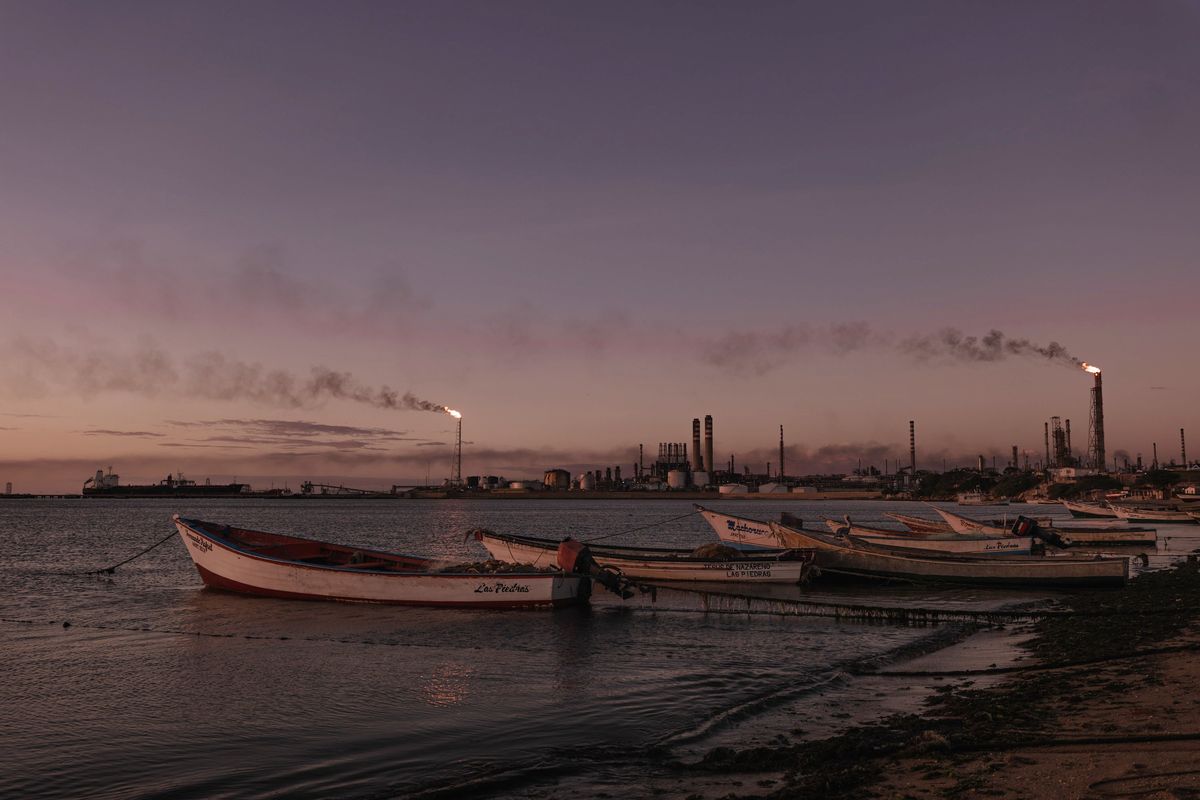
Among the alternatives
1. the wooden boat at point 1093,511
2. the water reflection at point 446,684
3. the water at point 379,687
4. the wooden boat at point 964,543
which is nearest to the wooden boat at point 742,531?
the wooden boat at point 964,543

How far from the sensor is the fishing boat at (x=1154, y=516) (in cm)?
8594

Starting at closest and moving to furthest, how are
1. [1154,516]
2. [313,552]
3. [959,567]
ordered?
[959,567], [313,552], [1154,516]

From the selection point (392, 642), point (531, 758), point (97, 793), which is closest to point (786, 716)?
point (531, 758)

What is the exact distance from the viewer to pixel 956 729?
12.0 m

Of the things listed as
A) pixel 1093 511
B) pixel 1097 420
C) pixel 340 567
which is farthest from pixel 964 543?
→ pixel 1097 420

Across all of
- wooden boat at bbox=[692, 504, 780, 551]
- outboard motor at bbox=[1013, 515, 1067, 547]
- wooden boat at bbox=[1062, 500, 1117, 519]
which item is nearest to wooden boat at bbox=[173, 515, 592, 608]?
wooden boat at bbox=[692, 504, 780, 551]

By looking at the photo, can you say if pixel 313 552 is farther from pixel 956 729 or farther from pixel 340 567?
pixel 956 729

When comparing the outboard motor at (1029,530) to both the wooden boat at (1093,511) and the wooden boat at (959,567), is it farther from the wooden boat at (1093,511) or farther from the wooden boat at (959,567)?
the wooden boat at (1093,511)

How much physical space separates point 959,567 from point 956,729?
81.3 ft

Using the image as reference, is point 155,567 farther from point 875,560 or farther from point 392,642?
point 875,560

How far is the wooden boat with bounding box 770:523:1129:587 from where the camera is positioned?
32.4 m

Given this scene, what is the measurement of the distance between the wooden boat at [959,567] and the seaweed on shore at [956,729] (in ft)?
42.6

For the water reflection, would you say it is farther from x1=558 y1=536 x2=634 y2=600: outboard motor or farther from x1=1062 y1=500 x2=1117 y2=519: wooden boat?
x1=1062 y1=500 x2=1117 y2=519: wooden boat

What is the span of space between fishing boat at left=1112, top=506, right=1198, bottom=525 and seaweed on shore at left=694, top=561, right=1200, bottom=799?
252 feet
